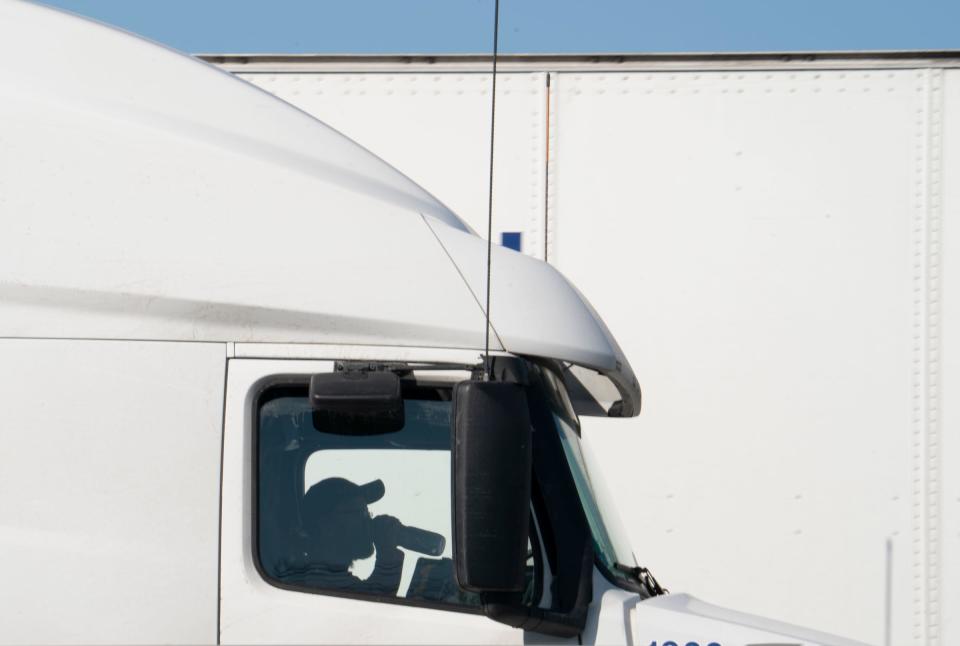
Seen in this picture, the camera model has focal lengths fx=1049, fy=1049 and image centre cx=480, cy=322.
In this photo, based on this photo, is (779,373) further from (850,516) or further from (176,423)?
(176,423)

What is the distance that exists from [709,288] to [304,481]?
2.45 m

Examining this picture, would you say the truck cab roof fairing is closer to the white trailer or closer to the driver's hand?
the driver's hand

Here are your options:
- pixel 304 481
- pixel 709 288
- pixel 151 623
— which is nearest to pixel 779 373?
pixel 709 288

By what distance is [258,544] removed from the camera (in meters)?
2.39

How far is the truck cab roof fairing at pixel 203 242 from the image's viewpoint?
2430mm

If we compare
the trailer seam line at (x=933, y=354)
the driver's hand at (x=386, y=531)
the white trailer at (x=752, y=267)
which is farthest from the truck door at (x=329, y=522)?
the trailer seam line at (x=933, y=354)

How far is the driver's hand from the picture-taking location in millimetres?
2414

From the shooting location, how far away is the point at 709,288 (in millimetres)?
4395

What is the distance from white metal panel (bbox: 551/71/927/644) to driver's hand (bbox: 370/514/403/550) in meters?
2.02

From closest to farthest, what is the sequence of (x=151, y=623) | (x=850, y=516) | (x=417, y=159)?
1. (x=151, y=623)
2. (x=850, y=516)
3. (x=417, y=159)

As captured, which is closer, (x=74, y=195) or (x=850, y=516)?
(x=74, y=195)

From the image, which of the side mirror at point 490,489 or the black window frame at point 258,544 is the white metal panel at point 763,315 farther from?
the side mirror at point 490,489

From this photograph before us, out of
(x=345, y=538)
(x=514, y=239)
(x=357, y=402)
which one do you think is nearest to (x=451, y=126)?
(x=514, y=239)

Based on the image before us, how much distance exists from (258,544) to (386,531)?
291 millimetres
